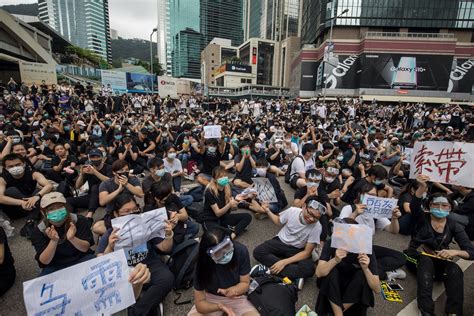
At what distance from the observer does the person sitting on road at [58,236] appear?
2598 mm

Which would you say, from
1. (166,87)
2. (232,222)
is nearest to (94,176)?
(232,222)

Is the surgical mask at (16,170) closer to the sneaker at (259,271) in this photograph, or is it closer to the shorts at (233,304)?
the shorts at (233,304)

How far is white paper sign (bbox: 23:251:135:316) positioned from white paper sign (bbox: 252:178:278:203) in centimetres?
295

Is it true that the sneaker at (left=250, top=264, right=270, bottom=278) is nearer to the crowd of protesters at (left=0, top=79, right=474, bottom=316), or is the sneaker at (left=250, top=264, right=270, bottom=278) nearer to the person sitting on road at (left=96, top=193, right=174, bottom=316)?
the crowd of protesters at (left=0, top=79, right=474, bottom=316)

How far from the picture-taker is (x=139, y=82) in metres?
31.4

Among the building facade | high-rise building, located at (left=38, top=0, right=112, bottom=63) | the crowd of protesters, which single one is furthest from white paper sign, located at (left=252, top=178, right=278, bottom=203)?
high-rise building, located at (left=38, top=0, right=112, bottom=63)

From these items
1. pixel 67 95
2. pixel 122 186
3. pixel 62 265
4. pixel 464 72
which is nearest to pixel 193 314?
pixel 62 265

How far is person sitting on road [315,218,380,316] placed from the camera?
2.51 m

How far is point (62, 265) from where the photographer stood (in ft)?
9.27

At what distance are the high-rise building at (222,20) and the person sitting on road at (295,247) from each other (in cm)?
14483

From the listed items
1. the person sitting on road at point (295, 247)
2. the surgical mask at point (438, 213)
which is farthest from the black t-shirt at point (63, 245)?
the surgical mask at point (438, 213)

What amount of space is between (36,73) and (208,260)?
28936 millimetres

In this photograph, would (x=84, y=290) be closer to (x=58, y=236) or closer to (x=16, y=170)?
(x=58, y=236)

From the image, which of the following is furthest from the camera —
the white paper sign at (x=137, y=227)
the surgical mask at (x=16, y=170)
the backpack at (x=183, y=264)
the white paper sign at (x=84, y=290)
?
the surgical mask at (x=16, y=170)
